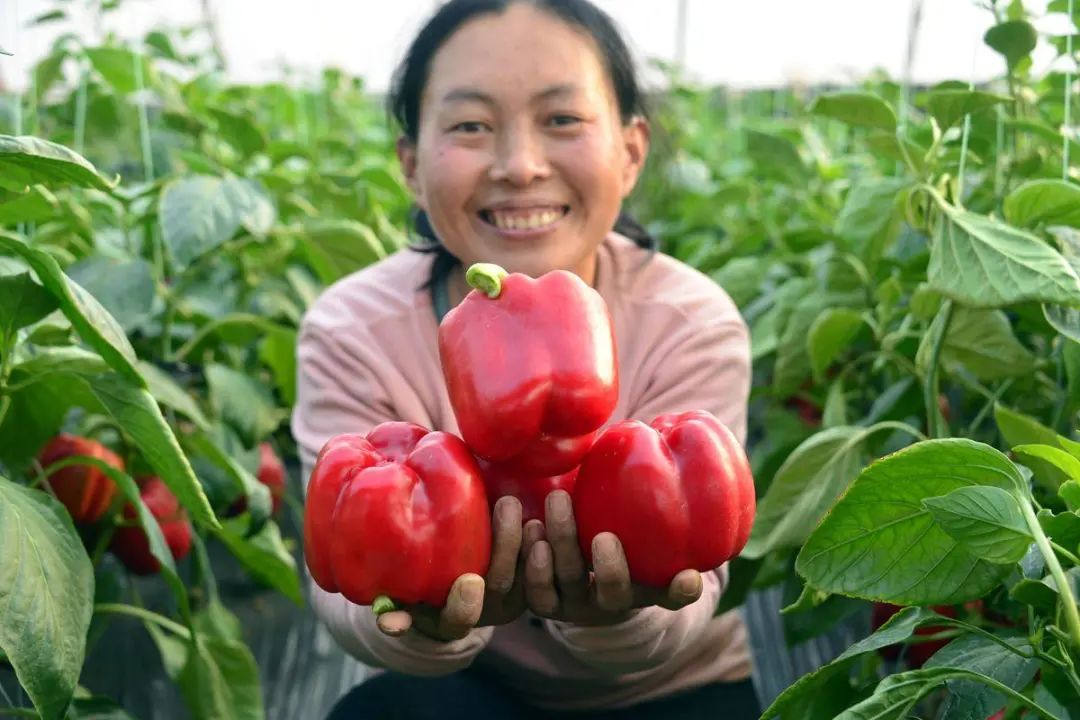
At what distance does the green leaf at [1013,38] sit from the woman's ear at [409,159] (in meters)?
0.75

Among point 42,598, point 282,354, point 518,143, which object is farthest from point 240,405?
point 42,598

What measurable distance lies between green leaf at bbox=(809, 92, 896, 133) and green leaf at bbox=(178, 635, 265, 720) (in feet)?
3.34

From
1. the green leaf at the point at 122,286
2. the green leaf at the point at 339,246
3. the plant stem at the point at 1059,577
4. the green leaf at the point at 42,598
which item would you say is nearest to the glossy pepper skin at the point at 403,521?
the green leaf at the point at 42,598

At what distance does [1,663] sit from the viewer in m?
1.61

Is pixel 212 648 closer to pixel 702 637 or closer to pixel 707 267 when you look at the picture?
pixel 702 637

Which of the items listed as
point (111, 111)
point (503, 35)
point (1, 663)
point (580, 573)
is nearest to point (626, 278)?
point (503, 35)

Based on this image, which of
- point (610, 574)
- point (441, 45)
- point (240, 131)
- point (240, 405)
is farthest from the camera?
point (240, 131)

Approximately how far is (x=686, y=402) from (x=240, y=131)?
1.12m

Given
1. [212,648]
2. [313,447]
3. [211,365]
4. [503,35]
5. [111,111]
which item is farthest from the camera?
[111,111]

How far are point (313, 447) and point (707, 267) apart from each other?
134 centimetres

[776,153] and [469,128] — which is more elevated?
[469,128]

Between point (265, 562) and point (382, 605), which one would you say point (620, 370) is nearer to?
point (265, 562)

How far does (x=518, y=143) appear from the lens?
1.50 metres

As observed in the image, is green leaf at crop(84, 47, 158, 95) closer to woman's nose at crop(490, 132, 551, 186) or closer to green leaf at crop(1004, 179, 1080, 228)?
woman's nose at crop(490, 132, 551, 186)
